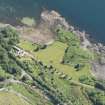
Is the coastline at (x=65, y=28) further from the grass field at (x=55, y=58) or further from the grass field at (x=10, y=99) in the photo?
the grass field at (x=10, y=99)

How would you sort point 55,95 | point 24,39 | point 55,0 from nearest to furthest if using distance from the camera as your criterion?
point 55,95 → point 24,39 → point 55,0

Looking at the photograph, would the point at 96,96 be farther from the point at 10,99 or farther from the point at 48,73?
the point at 10,99

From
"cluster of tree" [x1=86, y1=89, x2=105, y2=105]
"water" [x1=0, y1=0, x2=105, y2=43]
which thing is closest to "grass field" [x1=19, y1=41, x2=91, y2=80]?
"cluster of tree" [x1=86, y1=89, x2=105, y2=105]

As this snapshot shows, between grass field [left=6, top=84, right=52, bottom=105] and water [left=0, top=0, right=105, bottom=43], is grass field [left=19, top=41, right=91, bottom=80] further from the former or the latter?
grass field [left=6, top=84, right=52, bottom=105]

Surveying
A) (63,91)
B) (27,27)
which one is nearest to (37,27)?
(27,27)

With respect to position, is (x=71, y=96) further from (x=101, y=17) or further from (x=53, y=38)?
(x=101, y=17)

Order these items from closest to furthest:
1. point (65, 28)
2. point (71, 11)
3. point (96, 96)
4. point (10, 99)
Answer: point (10, 99) < point (96, 96) < point (65, 28) < point (71, 11)

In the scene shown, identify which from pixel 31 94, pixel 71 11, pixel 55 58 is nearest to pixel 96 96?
pixel 55 58
